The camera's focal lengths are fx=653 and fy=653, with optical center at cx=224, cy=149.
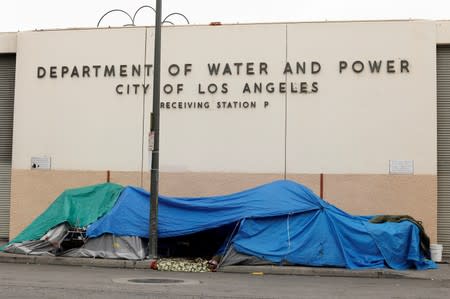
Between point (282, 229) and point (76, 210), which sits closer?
point (282, 229)

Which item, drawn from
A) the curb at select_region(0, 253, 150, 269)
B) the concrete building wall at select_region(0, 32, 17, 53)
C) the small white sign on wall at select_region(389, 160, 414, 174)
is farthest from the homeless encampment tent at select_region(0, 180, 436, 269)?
the concrete building wall at select_region(0, 32, 17, 53)

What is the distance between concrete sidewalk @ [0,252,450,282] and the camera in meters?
14.5

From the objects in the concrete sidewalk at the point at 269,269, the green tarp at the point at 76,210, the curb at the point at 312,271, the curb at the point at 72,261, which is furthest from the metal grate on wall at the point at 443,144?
the green tarp at the point at 76,210

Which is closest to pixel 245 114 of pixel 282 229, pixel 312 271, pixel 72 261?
pixel 282 229

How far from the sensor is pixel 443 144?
741 inches

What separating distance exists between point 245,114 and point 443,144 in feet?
19.0

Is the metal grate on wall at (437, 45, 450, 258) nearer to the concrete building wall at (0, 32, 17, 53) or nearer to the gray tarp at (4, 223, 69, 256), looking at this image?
the gray tarp at (4, 223, 69, 256)

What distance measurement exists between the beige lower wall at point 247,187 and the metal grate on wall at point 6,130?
0.77 meters

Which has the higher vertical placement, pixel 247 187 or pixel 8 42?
pixel 8 42

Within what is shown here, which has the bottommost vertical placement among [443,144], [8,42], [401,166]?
[401,166]

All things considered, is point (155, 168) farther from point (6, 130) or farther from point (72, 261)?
point (6, 130)

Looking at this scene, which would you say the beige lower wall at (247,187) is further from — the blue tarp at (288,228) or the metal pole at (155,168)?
the metal pole at (155,168)

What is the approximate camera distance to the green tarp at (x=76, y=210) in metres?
16.5

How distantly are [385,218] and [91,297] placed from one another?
9019 mm
